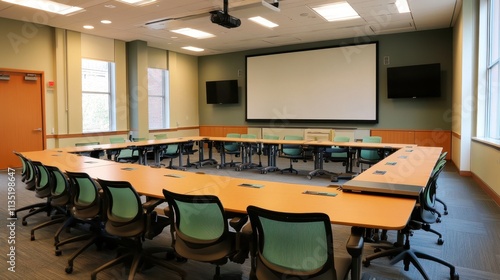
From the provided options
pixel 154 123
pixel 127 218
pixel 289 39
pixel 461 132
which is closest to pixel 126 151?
pixel 154 123

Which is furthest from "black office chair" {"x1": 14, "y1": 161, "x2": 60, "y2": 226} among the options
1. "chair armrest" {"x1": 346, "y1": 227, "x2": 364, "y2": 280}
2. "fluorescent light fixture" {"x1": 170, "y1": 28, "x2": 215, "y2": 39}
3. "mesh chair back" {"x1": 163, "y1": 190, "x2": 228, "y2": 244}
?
"fluorescent light fixture" {"x1": 170, "y1": 28, "x2": 215, "y2": 39}

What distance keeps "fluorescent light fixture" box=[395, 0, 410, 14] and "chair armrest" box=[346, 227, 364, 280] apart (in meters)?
5.93

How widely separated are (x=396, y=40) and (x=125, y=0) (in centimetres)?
680

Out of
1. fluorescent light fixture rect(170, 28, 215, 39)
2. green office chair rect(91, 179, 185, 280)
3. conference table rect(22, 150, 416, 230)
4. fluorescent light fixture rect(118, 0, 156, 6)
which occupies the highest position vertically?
fluorescent light fixture rect(170, 28, 215, 39)

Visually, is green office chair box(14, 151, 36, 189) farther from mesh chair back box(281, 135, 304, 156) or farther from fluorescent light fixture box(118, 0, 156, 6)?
mesh chair back box(281, 135, 304, 156)

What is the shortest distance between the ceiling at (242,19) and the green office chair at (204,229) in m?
4.64

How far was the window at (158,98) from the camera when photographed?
11.0m

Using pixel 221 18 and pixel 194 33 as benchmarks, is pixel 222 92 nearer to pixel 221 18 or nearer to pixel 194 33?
pixel 194 33

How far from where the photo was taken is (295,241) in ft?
6.28

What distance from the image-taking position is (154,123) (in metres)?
11.1

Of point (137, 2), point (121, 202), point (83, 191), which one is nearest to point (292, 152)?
point (137, 2)

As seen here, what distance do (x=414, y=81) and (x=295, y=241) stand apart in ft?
27.0

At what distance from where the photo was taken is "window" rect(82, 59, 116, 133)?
30.1 ft

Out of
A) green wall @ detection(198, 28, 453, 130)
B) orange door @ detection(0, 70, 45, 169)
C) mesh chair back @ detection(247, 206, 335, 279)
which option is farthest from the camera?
green wall @ detection(198, 28, 453, 130)
